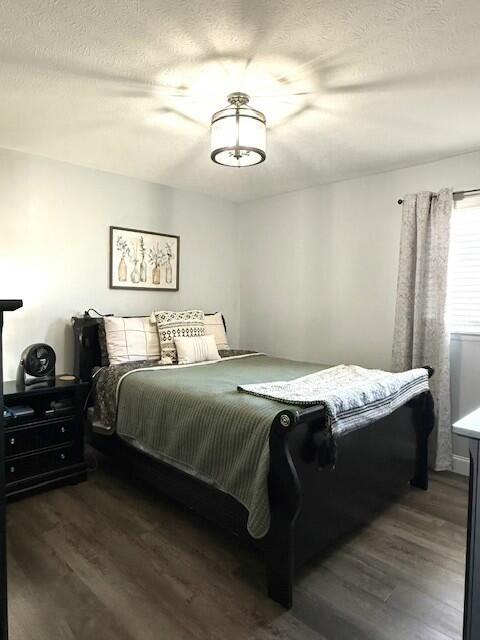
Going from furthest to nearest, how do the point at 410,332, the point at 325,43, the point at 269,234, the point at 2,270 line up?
1. the point at 269,234
2. the point at 410,332
3. the point at 2,270
4. the point at 325,43

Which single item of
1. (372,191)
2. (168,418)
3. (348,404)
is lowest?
(168,418)

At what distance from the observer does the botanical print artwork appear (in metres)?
3.52

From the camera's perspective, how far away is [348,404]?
6.15 feet

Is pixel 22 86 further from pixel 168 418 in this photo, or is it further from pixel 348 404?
pixel 348 404

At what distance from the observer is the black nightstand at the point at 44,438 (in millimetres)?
2520

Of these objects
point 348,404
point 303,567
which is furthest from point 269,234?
point 303,567

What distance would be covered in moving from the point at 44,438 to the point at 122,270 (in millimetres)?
1552

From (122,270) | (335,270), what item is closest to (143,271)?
(122,270)

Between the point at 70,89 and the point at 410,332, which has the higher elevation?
the point at 70,89

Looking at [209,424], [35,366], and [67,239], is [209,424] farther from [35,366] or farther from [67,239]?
[67,239]

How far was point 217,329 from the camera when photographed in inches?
152

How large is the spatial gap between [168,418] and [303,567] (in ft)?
3.31

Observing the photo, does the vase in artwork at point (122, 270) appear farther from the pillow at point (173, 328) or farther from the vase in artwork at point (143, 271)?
the pillow at point (173, 328)

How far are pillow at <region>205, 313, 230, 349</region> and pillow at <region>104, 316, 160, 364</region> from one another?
22.4 inches
